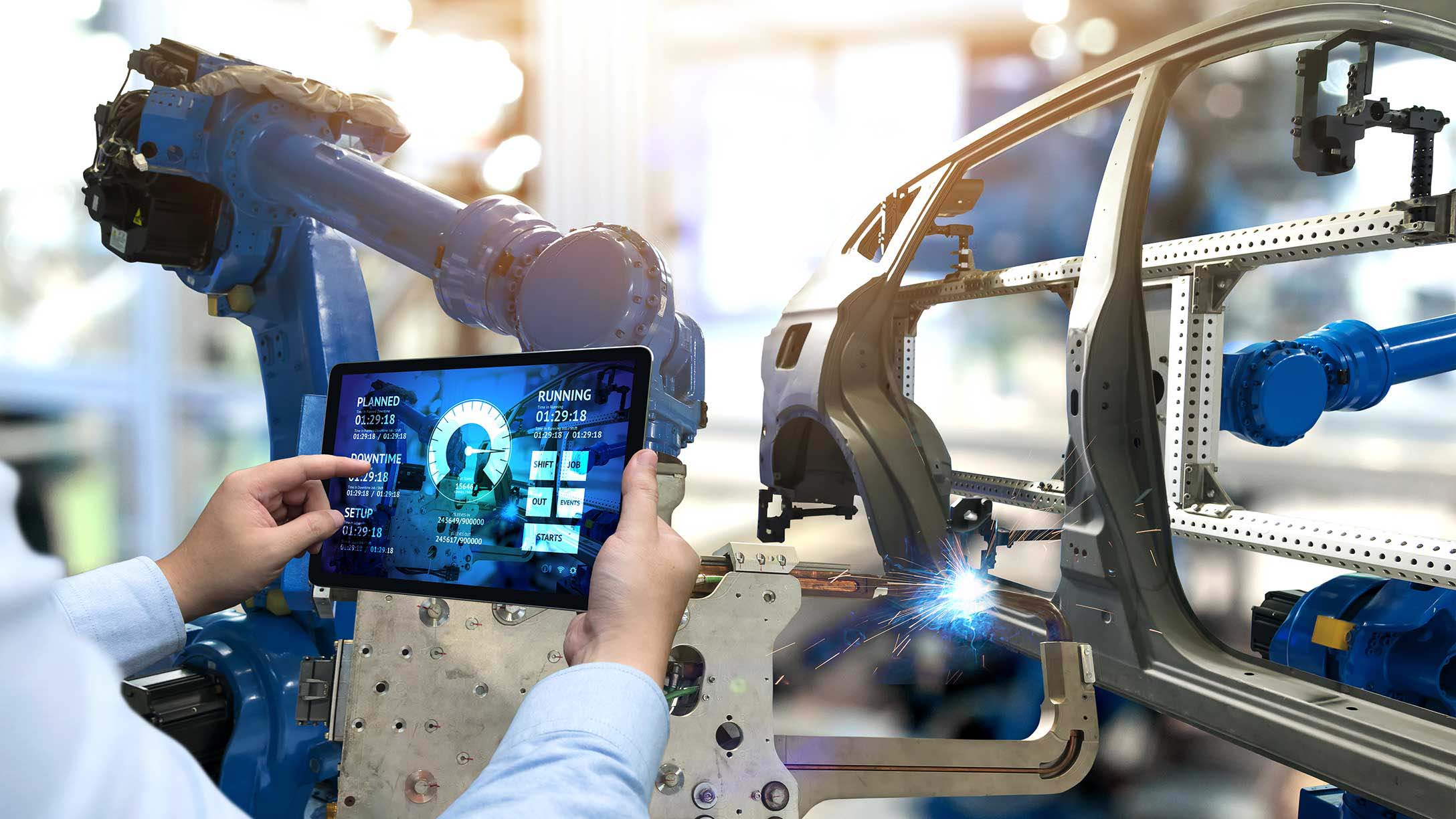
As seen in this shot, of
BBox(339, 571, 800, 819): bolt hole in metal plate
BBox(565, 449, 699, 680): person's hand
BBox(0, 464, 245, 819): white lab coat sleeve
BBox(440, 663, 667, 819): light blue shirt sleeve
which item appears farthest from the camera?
BBox(339, 571, 800, 819): bolt hole in metal plate

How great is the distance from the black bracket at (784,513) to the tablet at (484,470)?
3107mm

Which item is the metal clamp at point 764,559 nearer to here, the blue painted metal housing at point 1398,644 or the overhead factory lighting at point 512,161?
the blue painted metal housing at point 1398,644

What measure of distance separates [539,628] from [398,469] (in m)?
0.39

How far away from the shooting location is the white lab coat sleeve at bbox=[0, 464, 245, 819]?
502mm

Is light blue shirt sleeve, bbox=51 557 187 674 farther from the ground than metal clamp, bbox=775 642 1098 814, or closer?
farther from the ground

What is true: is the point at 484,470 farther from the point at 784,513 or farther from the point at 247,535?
the point at 784,513

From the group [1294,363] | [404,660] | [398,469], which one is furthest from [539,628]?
[1294,363]

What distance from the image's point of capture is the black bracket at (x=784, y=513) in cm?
447

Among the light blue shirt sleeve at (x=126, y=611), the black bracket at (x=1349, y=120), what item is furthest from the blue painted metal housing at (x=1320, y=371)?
the light blue shirt sleeve at (x=126, y=611)

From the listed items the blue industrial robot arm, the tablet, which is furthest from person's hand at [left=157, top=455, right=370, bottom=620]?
the blue industrial robot arm

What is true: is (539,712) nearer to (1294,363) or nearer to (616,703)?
(616,703)

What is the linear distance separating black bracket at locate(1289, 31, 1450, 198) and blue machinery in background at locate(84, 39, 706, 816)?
5.44ft

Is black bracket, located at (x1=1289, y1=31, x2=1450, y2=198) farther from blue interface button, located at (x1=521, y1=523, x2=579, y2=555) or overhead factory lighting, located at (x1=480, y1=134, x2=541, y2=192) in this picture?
overhead factory lighting, located at (x1=480, y1=134, x2=541, y2=192)

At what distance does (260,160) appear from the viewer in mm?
2342
